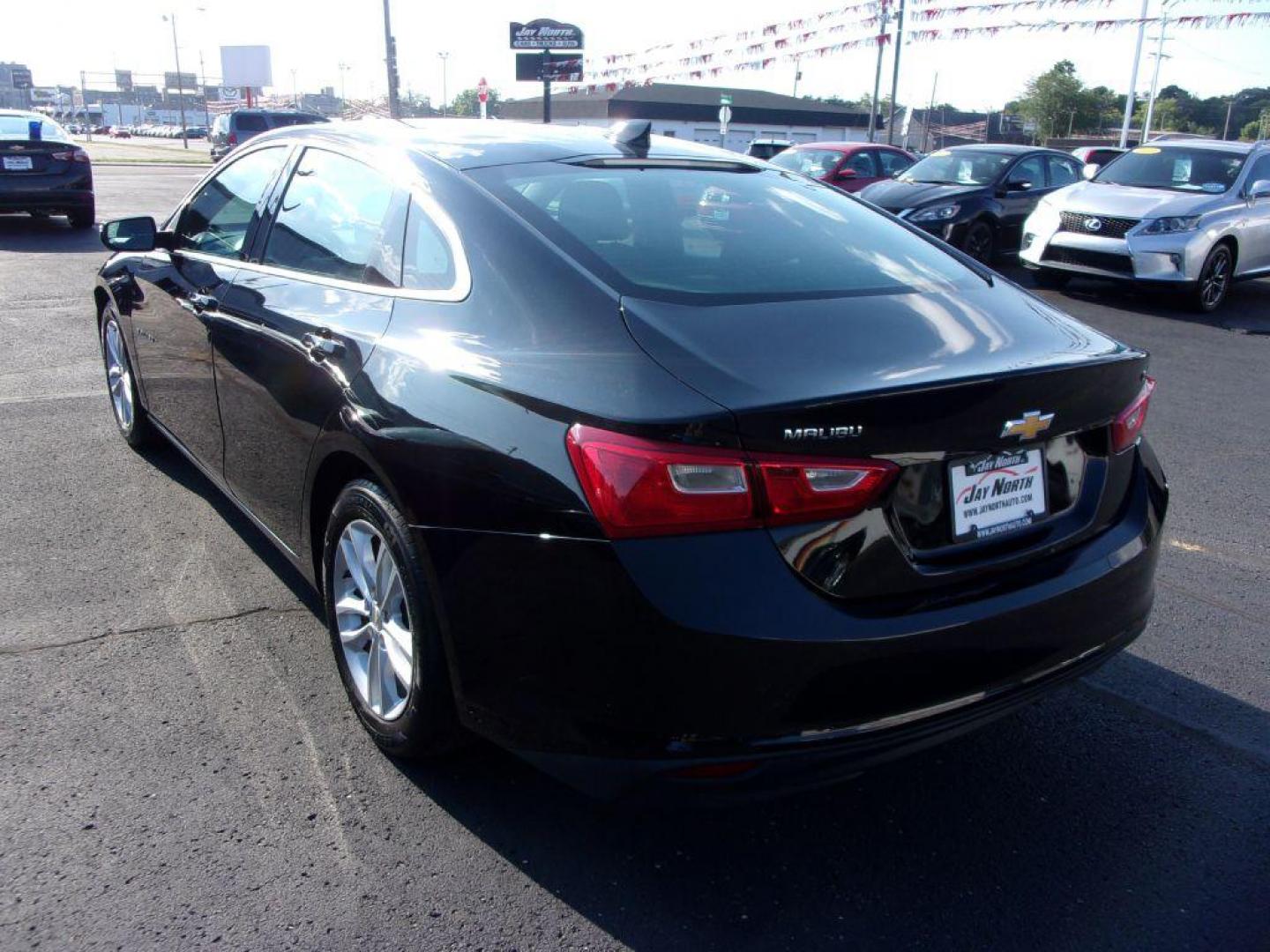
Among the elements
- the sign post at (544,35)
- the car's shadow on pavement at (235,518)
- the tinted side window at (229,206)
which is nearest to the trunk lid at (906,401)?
the car's shadow on pavement at (235,518)

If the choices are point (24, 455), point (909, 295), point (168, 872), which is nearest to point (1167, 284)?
point (909, 295)

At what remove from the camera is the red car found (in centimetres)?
1534

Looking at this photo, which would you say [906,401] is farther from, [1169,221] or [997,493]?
[1169,221]

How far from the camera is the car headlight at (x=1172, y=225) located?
34.5 feet

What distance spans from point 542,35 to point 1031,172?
25.4m

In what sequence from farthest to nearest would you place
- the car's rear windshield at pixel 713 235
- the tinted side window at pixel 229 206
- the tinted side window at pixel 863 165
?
the tinted side window at pixel 863 165
the tinted side window at pixel 229 206
the car's rear windshield at pixel 713 235

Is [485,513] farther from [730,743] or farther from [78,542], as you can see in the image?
[78,542]

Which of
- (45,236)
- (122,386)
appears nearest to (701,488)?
(122,386)

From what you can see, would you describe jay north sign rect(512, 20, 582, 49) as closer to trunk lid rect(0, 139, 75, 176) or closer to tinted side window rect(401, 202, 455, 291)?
trunk lid rect(0, 139, 75, 176)

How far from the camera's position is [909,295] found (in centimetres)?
277

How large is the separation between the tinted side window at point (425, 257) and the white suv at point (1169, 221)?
9419 millimetres

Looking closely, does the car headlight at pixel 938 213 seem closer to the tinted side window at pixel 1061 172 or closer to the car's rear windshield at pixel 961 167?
the car's rear windshield at pixel 961 167

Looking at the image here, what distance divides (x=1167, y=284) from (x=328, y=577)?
384 inches

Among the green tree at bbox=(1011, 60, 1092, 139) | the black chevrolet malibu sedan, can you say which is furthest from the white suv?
the green tree at bbox=(1011, 60, 1092, 139)
